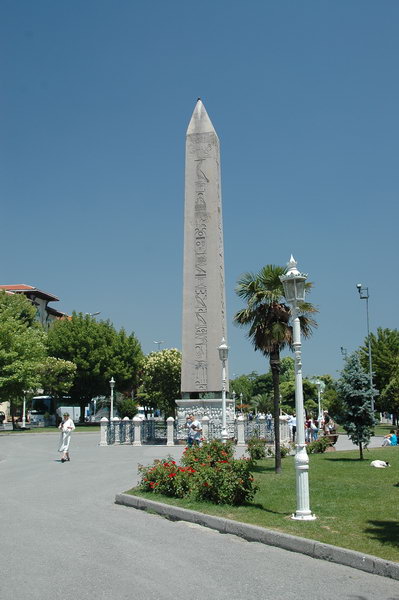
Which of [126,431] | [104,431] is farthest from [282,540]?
[126,431]

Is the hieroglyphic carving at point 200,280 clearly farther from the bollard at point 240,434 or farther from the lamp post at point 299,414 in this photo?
the lamp post at point 299,414

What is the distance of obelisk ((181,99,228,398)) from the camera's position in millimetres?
26203

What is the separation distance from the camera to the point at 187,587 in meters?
6.21

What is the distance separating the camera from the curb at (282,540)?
6703 millimetres

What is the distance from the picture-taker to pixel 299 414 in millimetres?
9953

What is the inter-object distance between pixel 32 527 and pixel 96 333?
4872 centimetres

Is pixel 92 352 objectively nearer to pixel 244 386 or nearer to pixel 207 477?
pixel 207 477

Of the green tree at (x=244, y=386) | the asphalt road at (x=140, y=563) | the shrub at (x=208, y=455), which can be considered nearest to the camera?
the asphalt road at (x=140, y=563)

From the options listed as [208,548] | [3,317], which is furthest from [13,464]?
[3,317]

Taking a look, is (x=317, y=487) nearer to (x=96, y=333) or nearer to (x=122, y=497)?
(x=122, y=497)

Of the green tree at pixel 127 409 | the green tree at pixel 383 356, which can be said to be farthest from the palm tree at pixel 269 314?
the green tree at pixel 127 409

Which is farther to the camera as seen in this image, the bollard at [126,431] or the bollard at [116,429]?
the bollard at [126,431]

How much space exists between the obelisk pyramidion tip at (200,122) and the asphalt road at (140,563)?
777 inches

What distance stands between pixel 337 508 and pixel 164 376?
5166cm
